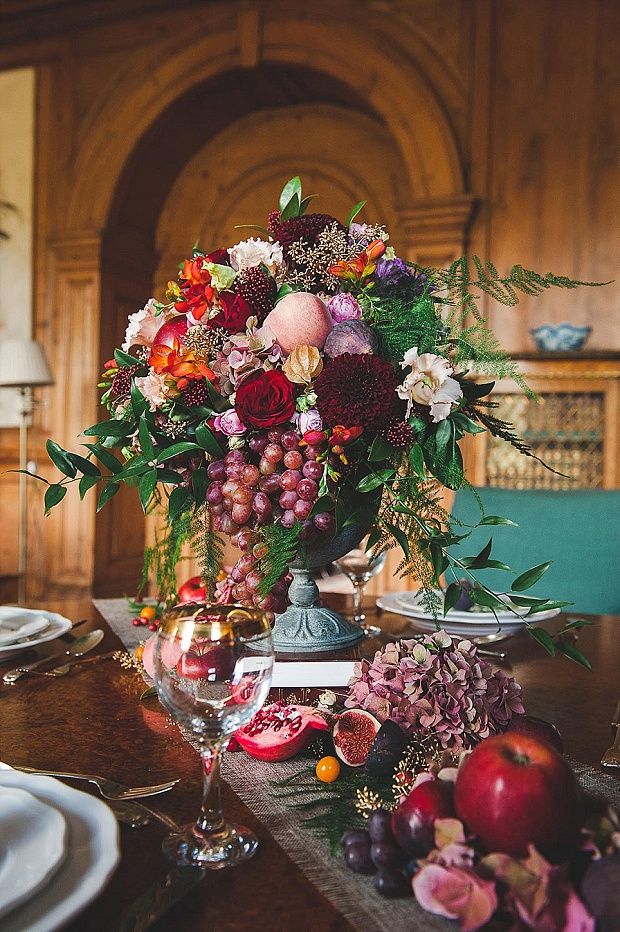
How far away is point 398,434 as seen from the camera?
970mm

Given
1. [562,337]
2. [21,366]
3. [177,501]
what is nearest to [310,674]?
[177,501]

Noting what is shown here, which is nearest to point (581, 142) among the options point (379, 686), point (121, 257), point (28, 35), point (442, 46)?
point (442, 46)

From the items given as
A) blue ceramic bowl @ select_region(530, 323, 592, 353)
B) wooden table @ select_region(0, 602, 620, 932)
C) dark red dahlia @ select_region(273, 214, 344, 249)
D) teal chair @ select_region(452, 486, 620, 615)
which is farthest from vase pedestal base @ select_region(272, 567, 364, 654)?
blue ceramic bowl @ select_region(530, 323, 592, 353)

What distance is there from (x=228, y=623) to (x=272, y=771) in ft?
0.75

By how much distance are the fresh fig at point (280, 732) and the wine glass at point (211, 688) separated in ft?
0.52

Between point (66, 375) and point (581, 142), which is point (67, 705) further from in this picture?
point (66, 375)

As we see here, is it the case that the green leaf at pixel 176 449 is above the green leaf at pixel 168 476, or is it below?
above

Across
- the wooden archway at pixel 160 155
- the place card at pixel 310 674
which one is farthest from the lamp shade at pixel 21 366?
the place card at pixel 310 674

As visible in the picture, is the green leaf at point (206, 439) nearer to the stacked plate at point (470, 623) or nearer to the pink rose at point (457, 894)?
the stacked plate at point (470, 623)

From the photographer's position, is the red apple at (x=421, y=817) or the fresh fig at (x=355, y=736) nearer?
the red apple at (x=421, y=817)

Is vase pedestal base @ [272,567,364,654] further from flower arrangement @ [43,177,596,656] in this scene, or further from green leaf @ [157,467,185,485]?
green leaf @ [157,467,185,485]

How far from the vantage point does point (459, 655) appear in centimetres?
78

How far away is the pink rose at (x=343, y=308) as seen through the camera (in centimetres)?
104

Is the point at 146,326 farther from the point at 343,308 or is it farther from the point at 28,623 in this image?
the point at 28,623
